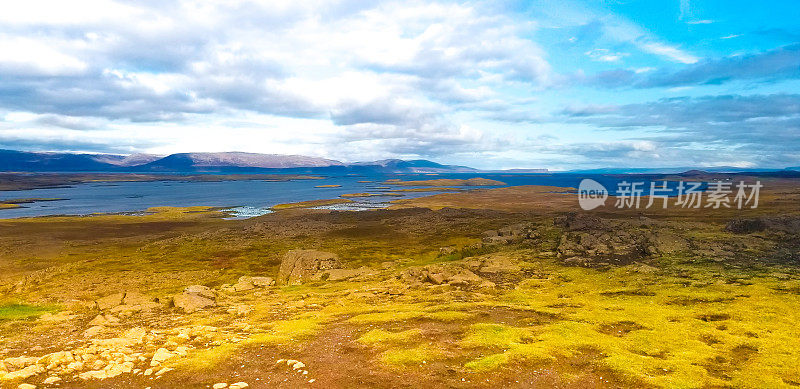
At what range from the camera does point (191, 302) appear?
103 feet

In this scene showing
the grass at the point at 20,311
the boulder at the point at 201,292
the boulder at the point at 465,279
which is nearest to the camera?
the grass at the point at 20,311

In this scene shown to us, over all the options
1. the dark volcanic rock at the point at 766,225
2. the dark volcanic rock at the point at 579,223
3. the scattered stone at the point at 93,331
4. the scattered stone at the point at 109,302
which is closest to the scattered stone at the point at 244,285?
the scattered stone at the point at 109,302

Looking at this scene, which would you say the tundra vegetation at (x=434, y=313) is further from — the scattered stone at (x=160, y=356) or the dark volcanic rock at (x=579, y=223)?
the dark volcanic rock at (x=579, y=223)

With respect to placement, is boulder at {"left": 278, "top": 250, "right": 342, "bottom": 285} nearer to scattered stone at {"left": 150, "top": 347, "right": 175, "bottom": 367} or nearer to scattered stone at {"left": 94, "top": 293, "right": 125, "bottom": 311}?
scattered stone at {"left": 94, "top": 293, "right": 125, "bottom": 311}

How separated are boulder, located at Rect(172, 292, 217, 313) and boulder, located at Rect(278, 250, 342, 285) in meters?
10.8

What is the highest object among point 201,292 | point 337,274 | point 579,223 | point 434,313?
point 579,223

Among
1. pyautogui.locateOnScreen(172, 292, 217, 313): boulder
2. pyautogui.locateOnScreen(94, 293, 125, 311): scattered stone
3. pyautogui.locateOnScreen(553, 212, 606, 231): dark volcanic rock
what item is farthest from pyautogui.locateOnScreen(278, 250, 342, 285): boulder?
pyautogui.locateOnScreen(553, 212, 606, 231): dark volcanic rock

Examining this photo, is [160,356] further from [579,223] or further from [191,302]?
[579,223]

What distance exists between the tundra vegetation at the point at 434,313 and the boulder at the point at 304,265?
0.76ft

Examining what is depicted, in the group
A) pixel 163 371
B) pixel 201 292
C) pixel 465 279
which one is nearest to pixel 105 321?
pixel 201 292

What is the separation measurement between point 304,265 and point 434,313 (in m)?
23.0

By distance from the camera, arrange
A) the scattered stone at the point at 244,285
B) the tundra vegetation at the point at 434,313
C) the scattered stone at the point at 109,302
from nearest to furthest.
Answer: the tundra vegetation at the point at 434,313
the scattered stone at the point at 109,302
the scattered stone at the point at 244,285

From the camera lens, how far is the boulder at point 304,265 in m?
43.6

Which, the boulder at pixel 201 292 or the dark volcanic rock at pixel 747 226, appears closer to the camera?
the boulder at pixel 201 292
